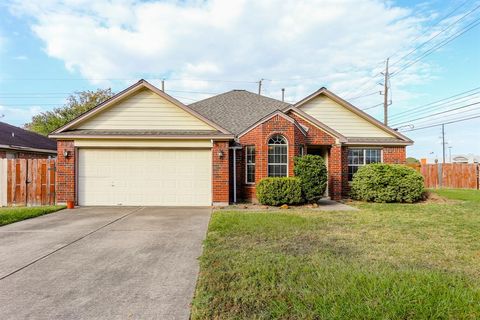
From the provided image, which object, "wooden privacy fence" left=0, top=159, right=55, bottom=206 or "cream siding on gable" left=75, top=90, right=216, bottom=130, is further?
"cream siding on gable" left=75, top=90, right=216, bottom=130

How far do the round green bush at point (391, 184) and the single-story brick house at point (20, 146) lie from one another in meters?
18.8

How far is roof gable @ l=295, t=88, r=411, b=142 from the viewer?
50.6 feet

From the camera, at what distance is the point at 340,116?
15.6 m

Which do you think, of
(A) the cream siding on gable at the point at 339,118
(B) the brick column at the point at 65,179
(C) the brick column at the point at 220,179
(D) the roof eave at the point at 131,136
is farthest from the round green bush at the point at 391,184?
(B) the brick column at the point at 65,179

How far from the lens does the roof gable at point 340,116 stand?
50.6 feet

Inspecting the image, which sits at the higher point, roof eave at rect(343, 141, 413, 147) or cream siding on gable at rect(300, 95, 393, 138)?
cream siding on gable at rect(300, 95, 393, 138)

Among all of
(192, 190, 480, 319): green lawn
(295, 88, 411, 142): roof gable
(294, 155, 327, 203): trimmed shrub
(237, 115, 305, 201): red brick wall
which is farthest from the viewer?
(295, 88, 411, 142): roof gable

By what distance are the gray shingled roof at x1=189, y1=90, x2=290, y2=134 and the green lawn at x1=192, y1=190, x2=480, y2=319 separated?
344 inches

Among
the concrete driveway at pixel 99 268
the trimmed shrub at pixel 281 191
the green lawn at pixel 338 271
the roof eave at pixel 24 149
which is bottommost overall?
the concrete driveway at pixel 99 268

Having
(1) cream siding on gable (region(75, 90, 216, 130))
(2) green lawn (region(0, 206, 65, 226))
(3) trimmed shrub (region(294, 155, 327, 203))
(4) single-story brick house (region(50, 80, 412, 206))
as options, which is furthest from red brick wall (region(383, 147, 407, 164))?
(2) green lawn (region(0, 206, 65, 226))

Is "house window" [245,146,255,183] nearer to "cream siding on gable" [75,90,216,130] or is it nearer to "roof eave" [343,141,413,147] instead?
"cream siding on gable" [75,90,216,130]

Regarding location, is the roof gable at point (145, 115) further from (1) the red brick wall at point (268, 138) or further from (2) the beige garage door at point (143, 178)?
(1) the red brick wall at point (268, 138)

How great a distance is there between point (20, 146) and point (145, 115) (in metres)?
10.5

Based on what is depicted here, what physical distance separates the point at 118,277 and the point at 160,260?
0.89 metres
